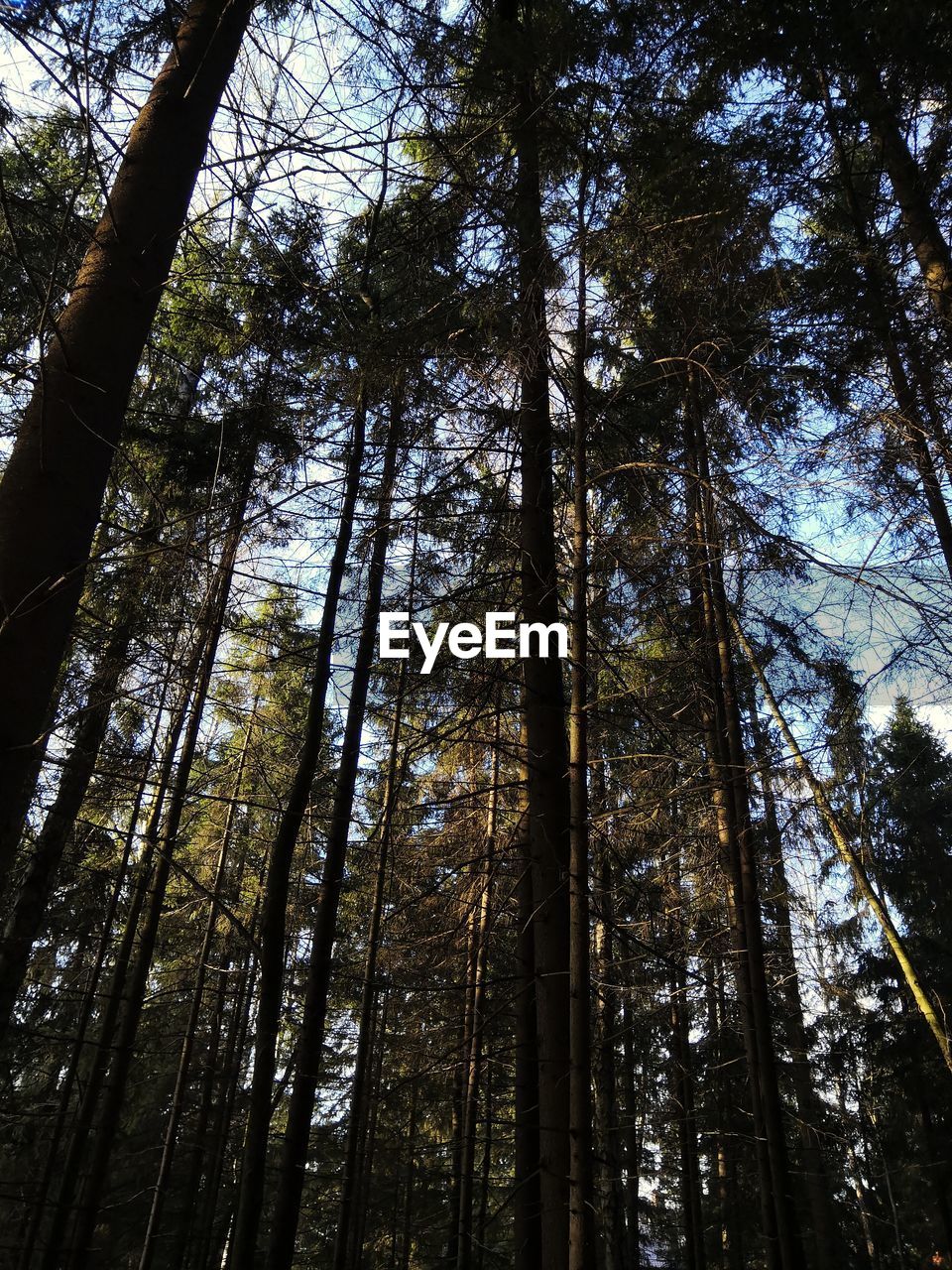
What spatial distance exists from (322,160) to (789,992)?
8987mm

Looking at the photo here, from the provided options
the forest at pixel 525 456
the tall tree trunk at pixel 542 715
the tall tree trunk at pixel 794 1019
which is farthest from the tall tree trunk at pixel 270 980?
the tall tree trunk at pixel 794 1019

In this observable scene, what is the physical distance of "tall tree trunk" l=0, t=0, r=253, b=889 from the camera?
1910mm

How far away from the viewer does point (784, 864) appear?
22.7 feet

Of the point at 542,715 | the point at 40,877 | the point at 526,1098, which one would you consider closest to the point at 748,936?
the point at 526,1098

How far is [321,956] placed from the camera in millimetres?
6680

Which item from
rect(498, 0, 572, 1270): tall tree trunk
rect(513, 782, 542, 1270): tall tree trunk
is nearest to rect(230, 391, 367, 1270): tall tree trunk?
rect(498, 0, 572, 1270): tall tree trunk

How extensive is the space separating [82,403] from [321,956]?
5578 mm

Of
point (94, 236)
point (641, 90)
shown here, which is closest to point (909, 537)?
point (641, 90)

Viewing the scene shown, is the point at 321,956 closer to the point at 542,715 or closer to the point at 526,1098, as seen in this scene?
the point at 526,1098

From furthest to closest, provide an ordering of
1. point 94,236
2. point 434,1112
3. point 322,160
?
point 434,1112, point 322,160, point 94,236

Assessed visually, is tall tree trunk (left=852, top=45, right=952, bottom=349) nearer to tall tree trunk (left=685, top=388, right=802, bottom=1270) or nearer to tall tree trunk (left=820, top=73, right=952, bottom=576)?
tall tree trunk (left=820, top=73, right=952, bottom=576)

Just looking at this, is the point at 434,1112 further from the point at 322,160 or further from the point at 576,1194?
the point at 322,160

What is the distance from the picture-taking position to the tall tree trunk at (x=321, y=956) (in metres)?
5.84

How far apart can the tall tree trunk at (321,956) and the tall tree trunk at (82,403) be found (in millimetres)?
2315
